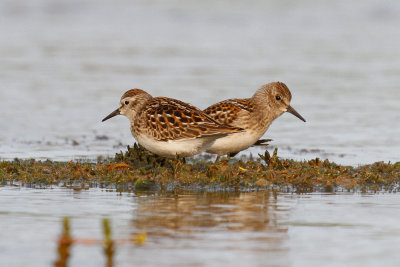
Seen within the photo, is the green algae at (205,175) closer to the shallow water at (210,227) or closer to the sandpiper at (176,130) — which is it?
the sandpiper at (176,130)

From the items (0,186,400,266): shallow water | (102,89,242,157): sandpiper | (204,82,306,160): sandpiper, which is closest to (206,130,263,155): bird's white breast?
(204,82,306,160): sandpiper

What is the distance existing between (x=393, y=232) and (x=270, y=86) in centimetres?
489

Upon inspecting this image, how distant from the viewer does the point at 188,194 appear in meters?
10.8

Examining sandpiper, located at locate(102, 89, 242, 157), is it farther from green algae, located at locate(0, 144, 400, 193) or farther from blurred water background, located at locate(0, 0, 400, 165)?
blurred water background, located at locate(0, 0, 400, 165)

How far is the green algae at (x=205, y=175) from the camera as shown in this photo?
11.3 metres

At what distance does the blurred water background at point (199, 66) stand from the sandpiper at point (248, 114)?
189 centimetres

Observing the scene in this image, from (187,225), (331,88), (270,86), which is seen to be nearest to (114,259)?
(187,225)

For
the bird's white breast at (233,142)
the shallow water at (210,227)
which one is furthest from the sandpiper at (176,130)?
the shallow water at (210,227)

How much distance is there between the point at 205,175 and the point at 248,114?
1452 millimetres

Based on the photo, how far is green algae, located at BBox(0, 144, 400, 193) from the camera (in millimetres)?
11281

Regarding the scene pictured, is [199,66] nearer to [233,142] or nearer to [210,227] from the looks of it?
[233,142]

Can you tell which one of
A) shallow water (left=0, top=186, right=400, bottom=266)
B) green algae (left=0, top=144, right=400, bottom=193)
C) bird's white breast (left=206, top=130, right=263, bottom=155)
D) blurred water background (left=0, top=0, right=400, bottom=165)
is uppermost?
Result: blurred water background (left=0, top=0, right=400, bottom=165)

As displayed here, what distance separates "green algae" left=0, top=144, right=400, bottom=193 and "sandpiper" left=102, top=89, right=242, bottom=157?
290 mm

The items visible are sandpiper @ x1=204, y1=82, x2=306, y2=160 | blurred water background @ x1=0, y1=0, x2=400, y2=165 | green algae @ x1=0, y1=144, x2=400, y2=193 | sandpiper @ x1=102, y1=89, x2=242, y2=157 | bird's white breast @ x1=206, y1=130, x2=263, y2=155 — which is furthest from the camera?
blurred water background @ x1=0, y1=0, x2=400, y2=165
